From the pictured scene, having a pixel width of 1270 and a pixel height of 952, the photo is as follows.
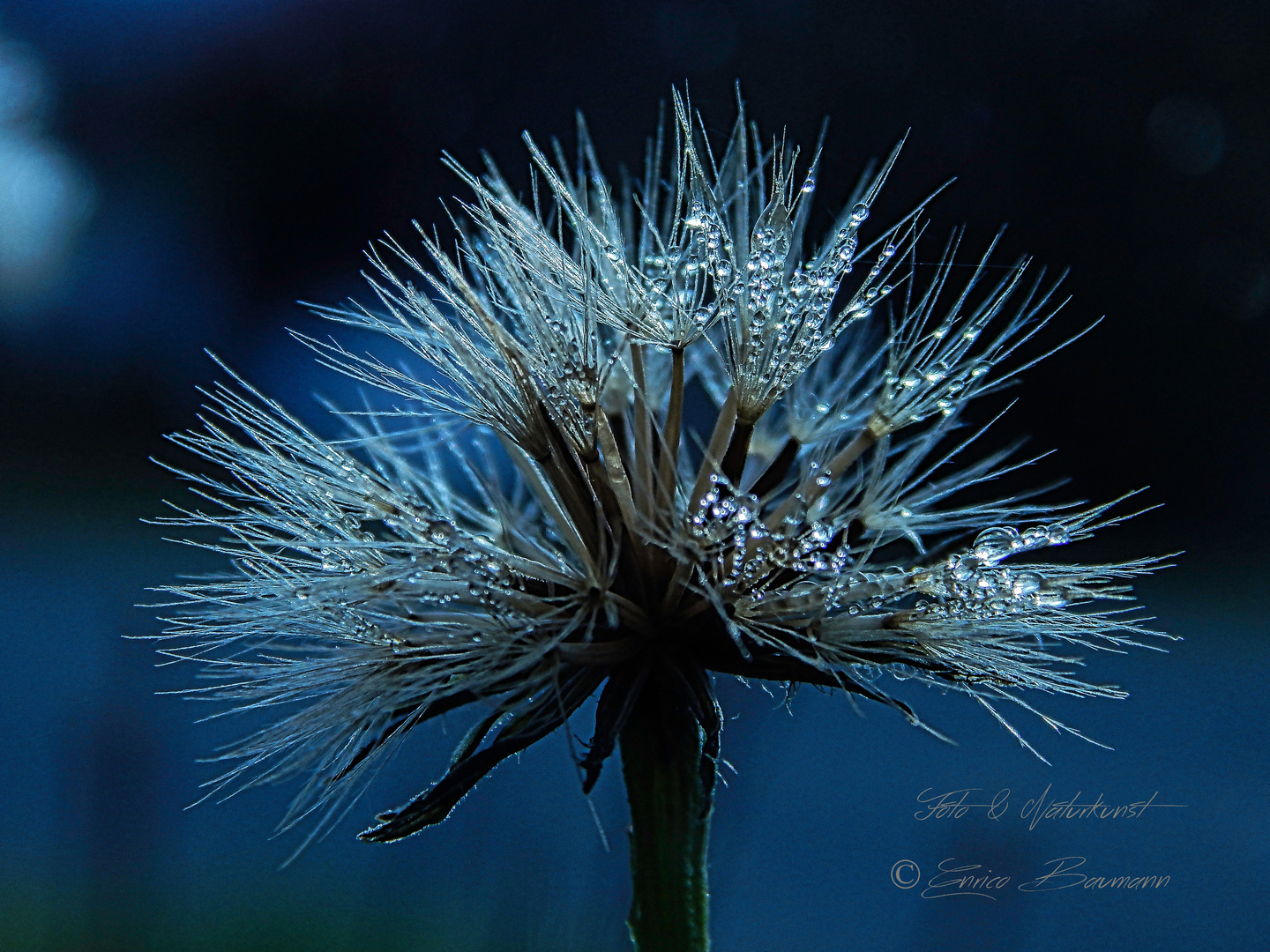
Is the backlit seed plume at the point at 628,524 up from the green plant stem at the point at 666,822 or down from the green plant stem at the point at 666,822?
up

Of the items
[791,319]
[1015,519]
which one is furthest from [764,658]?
[1015,519]

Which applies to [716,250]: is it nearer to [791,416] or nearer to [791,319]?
[791,319]

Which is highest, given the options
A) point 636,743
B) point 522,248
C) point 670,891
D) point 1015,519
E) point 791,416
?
point 522,248

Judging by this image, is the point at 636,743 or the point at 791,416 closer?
the point at 636,743

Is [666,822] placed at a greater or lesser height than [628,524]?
lesser
